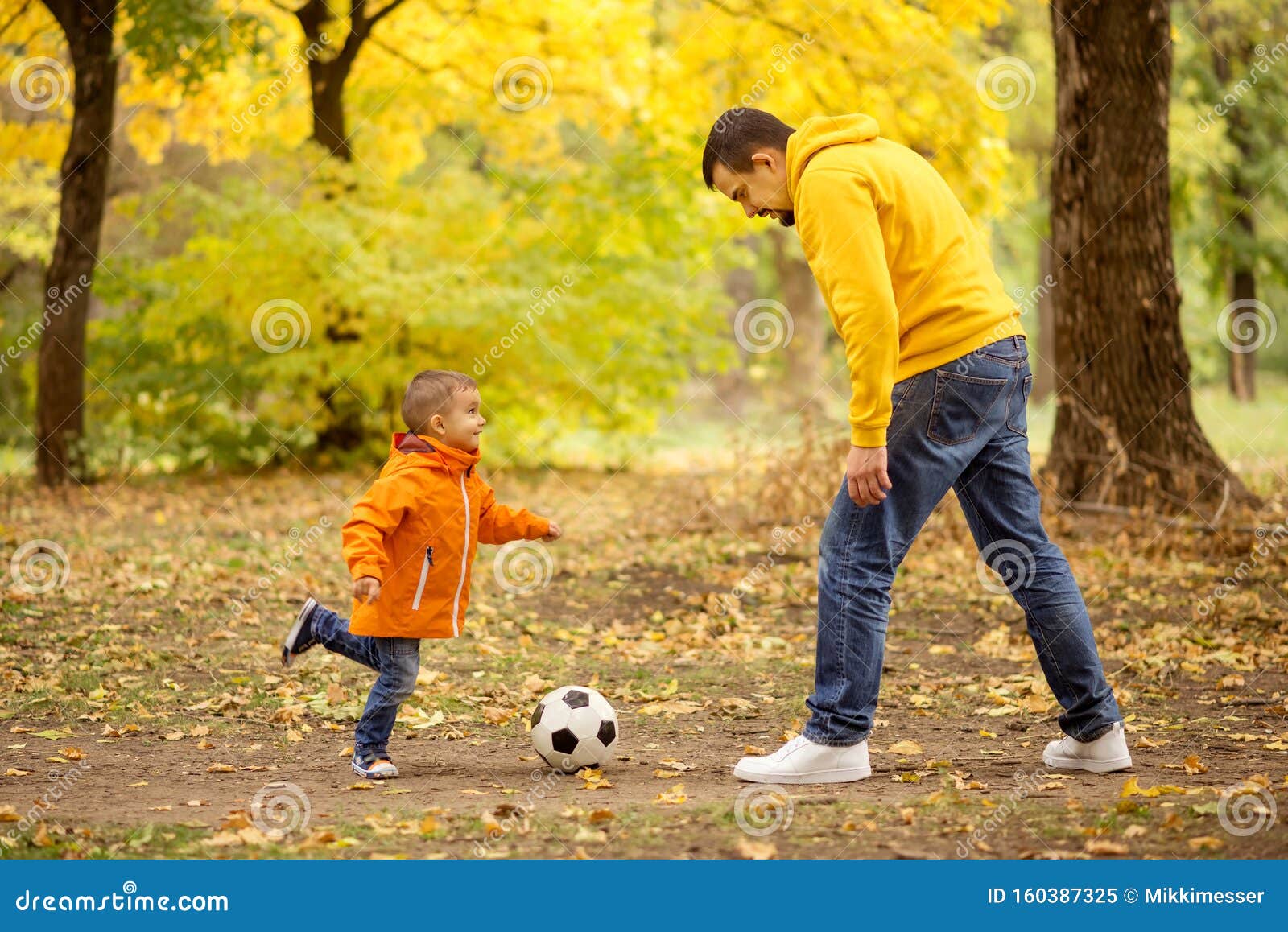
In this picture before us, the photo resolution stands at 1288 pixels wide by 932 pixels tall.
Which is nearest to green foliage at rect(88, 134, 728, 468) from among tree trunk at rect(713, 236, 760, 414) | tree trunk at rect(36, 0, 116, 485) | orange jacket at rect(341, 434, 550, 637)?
tree trunk at rect(36, 0, 116, 485)

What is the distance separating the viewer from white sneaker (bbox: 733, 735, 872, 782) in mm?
4039

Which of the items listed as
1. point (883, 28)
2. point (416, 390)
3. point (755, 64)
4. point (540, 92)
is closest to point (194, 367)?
point (540, 92)

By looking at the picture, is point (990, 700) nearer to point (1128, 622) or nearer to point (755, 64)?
point (1128, 622)

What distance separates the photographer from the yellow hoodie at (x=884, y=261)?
143 inches

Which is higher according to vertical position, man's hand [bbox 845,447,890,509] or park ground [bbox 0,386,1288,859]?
man's hand [bbox 845,447,890,509]

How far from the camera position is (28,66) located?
13711 mm
